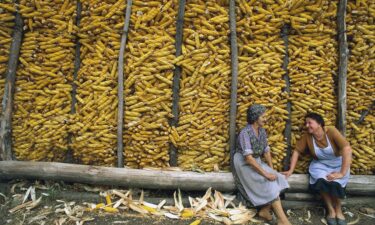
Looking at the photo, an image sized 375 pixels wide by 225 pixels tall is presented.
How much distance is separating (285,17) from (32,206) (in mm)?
4398

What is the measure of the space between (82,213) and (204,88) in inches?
94.8

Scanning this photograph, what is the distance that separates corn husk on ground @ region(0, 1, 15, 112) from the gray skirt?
3561 mm

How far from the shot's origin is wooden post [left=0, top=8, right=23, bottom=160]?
5.12m

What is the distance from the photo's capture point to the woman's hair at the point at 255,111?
4820mm

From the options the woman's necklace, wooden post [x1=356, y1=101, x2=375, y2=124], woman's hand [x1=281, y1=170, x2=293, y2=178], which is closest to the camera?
the woman's necklace

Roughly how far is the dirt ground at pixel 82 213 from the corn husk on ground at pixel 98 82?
0.63m

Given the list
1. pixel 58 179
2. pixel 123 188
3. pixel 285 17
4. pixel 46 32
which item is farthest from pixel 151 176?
pixel 285 17

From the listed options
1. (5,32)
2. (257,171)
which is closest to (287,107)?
(257,171)

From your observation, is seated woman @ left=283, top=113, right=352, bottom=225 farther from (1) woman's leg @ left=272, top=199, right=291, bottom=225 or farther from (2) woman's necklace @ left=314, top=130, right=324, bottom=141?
(1) woman's leg @ left=272, top=199, right=291, bottom=225

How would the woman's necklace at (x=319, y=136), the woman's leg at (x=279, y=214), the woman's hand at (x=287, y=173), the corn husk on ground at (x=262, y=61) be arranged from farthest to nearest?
the woman's hand at (x=287, y=173) → the corn husk on ground at (x=262, y=61) → the woman's necklace at (x=319, y=136) → the woman's leg at (x=279, y=214)

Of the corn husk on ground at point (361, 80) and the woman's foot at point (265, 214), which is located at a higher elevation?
the corn husk on ground at point (361, 80)

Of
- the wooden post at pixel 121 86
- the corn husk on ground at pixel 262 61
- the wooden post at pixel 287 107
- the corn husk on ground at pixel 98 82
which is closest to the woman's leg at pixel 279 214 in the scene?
the wooden post at pixel 287 107

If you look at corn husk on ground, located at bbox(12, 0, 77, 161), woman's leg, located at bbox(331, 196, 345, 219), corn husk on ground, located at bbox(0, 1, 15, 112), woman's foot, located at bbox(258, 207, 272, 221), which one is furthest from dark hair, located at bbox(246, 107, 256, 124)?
corn husk on ground, located at bbox(0, 1, 15, 112)

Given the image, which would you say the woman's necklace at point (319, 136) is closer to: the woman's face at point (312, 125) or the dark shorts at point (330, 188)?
the woman's face at point (312, 125)
